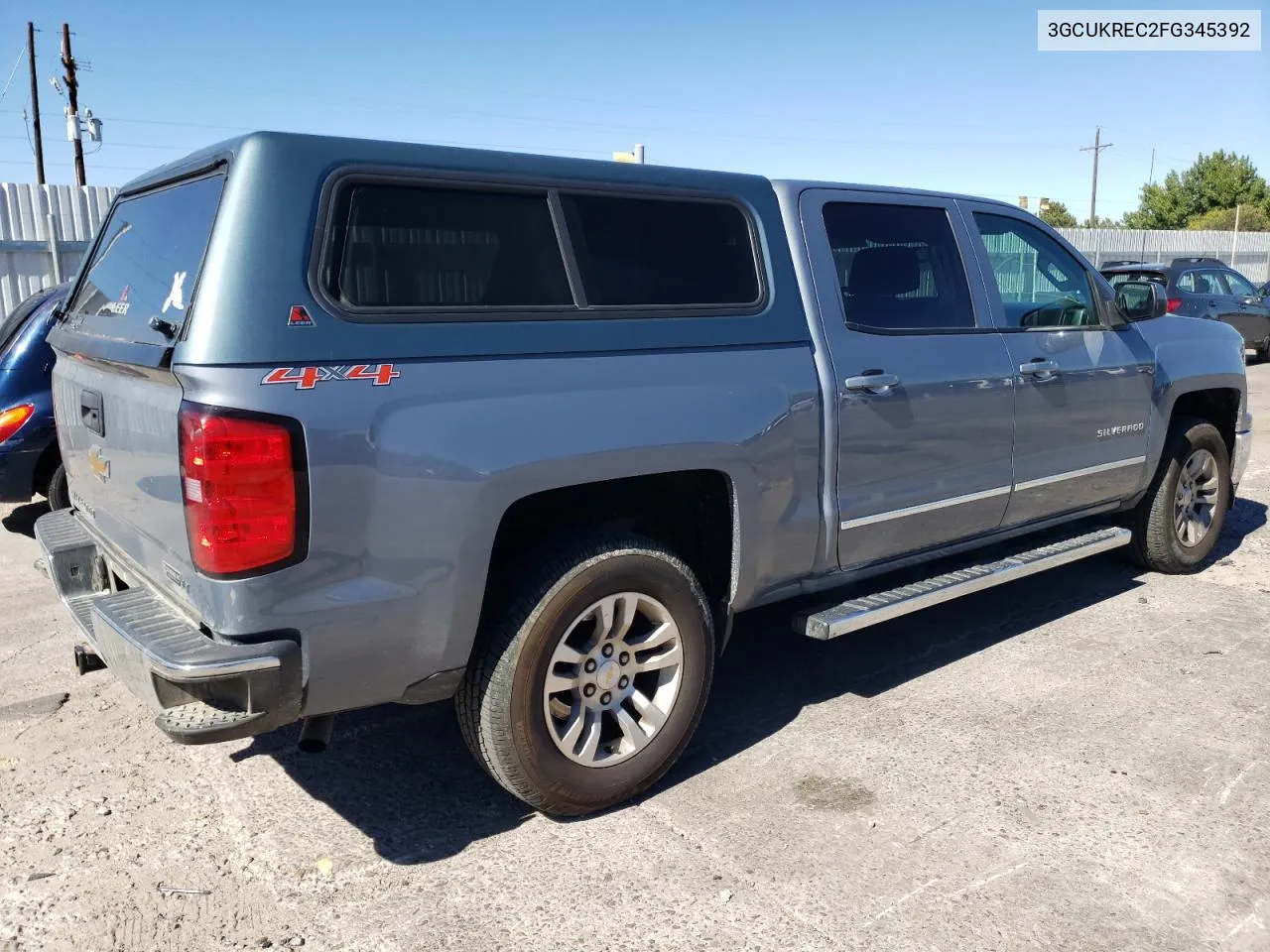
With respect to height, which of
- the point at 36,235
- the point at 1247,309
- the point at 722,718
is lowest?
the point at 722,718

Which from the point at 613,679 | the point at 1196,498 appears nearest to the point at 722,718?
the point at 613,679

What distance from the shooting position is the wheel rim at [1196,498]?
5809 millimetres

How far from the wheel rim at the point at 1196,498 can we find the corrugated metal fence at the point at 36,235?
11.3m

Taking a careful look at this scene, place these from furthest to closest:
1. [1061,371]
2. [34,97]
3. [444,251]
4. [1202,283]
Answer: [34,97]
[1202,283]
[1061,371]
[444,251]

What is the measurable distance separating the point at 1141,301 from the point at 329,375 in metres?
4.28

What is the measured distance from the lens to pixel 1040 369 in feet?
15.0

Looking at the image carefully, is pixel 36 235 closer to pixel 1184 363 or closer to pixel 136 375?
pixel 136 375

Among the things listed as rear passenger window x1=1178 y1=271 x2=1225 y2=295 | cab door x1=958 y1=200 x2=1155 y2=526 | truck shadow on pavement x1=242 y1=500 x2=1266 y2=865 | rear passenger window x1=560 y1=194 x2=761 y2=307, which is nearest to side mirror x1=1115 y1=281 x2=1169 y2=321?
cab door x1=958 y1=200 x2=1155 y2=526

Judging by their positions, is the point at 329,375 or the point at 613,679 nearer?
the point at 329,375

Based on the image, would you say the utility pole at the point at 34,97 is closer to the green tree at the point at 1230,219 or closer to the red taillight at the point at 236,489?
the red taillight at the point at 236,489

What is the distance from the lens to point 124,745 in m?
3.80

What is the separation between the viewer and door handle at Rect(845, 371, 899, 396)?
382 cm

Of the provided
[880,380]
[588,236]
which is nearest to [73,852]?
[588,236]

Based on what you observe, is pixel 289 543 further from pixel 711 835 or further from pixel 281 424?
pixel 711 835
